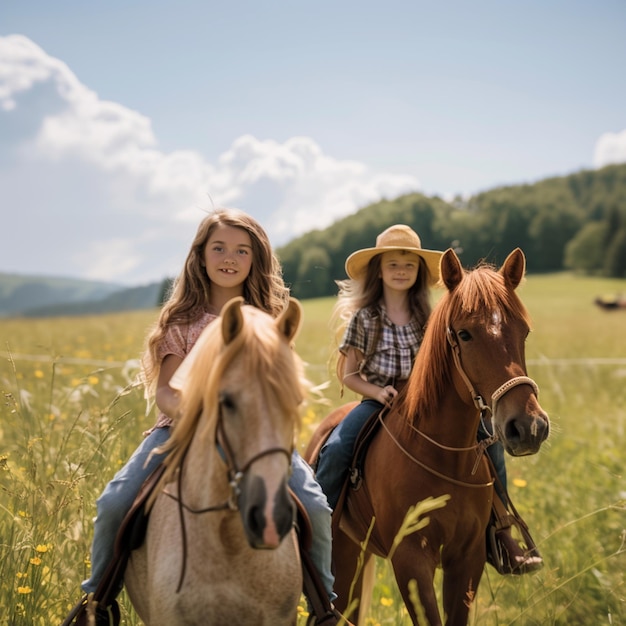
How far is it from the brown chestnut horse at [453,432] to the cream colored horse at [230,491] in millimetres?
1272

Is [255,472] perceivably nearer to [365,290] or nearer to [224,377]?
[224,377]

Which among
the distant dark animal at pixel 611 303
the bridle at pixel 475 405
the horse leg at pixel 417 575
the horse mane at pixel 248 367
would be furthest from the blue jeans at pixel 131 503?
the distant dark animal at pixel 611 303

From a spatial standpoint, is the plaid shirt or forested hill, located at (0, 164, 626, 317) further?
forested hill, located at (0, 164, 626, 317)

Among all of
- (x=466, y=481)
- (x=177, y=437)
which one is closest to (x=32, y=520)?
(x=177, y=437)

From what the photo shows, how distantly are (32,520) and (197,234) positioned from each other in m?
1.87

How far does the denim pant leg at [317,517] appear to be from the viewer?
3.13 m

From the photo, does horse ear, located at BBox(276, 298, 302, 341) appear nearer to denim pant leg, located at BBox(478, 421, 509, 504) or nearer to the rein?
the rein

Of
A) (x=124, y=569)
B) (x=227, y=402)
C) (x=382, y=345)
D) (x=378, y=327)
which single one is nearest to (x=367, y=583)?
(x=382, y=345)

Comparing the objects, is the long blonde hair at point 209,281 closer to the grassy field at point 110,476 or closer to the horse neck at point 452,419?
the grassy field at point 110,476

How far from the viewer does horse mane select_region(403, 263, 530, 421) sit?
3566 millimetres

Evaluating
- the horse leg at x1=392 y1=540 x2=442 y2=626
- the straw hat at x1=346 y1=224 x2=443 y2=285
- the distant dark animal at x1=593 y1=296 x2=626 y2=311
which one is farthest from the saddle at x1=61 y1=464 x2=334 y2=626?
the distant dark animal at x1=593 y1=296 x2=626 y2=311

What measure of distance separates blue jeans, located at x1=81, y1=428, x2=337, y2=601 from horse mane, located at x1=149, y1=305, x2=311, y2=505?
2.67ft

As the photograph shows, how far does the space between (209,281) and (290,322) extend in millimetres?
1401

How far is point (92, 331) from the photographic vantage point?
62.9 feet
